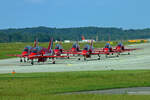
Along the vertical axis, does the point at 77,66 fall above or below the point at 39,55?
→ below

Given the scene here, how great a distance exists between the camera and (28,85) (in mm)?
30781

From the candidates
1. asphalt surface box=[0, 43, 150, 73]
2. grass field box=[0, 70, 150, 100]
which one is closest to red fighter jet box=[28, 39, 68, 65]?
asphalt surface box=[0, 43, 150, 73]

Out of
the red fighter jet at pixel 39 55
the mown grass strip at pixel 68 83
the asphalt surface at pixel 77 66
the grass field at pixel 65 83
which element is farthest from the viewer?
the red fighter jet at pixel 39 55

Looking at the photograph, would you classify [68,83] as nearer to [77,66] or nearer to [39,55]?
[77,66]

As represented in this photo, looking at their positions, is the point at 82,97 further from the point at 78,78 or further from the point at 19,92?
the point at 78,78

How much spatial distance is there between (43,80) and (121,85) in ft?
22.8

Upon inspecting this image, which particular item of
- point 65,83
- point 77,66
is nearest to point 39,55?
point 77,66

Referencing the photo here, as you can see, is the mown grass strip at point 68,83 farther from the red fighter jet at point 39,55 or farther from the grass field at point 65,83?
the red fighter jet at point 39,55

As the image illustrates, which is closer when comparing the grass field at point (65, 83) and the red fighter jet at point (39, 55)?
the grass field at point (65, 83)

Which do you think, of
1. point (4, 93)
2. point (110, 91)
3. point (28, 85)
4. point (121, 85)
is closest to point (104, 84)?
point (121, 85)

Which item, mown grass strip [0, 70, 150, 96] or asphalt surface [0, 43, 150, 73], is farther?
asphalt surface [0, 43, 150, 73]

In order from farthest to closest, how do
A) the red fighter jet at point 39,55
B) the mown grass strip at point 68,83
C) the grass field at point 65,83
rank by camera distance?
the red fighter jet at point 39,55
the mown grass strip at point 68,83
the grass field at point 65,83

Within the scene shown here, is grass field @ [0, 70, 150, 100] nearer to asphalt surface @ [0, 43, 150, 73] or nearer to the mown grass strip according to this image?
the mown grass strip

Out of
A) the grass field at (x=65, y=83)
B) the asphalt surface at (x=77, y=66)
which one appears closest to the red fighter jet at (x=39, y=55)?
the asphalt surface at (x=77, y=66)
